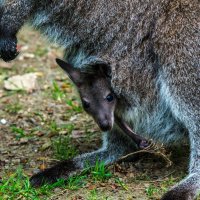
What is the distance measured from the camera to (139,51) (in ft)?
19.3

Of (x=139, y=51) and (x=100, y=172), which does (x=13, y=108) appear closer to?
(x=100, y=172)

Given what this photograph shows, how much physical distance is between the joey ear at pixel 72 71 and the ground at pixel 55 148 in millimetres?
476

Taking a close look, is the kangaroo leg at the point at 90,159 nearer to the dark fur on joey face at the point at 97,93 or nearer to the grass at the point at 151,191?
the dark fur on joey face at the point at 97,93

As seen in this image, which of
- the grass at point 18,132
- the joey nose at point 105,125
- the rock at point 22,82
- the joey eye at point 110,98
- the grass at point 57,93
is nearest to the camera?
the joey nose at point 105,125

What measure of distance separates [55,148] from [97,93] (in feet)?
3.22

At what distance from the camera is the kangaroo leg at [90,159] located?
599 centimetres

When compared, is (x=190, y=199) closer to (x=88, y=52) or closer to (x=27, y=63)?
(x=88, y=52)

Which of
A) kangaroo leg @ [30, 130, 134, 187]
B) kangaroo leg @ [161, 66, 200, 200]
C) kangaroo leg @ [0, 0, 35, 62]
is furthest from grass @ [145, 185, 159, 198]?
kangaroo leg @ [0, 0, 35, 62]

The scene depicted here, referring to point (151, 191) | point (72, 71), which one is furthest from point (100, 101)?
point (151, 191)

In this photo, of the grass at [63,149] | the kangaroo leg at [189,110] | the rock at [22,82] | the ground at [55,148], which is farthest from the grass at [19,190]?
the rock at [22,82]

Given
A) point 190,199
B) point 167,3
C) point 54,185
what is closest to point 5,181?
point 54,185

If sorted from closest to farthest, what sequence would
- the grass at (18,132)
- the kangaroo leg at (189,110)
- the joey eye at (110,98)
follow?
the kangaroo leg at (189,110)
the joey eye at (110,98)
the grass at (18,132)

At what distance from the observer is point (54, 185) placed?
591 centimetres

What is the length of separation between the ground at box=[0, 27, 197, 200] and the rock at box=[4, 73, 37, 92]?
60 millimetres
